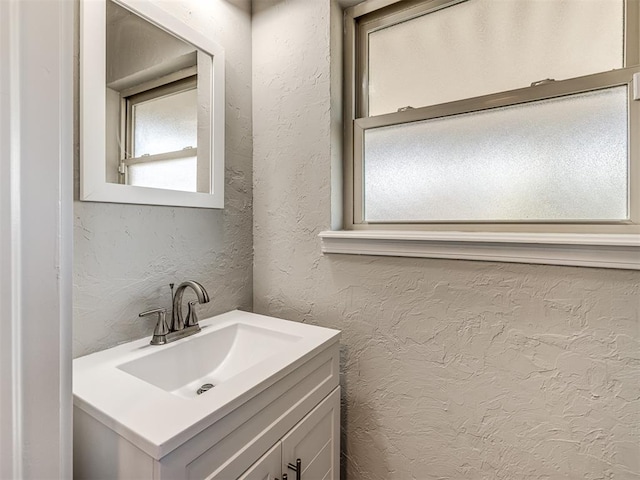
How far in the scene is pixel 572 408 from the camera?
0.82m

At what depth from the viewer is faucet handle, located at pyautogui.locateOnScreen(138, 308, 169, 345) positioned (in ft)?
2.99

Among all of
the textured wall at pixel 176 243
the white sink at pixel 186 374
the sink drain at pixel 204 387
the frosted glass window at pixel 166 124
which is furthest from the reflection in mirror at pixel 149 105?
the sink drain at pixel 204 387

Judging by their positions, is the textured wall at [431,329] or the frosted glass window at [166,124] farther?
the frosted glass window at [166,124]

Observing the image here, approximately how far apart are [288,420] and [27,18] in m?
0.86

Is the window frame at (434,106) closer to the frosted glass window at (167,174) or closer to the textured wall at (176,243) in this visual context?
the textured wall at (176,243)

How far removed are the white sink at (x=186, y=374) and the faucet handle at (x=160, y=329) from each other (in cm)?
2

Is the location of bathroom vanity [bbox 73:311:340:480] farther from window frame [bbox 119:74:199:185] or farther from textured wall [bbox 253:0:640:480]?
window frame [bbox 119:74:199:185]

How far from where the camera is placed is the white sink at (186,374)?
55cm

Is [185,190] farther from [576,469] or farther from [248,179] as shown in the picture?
[576,469]

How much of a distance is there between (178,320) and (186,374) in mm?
157

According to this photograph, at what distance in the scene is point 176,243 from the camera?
3.40ft

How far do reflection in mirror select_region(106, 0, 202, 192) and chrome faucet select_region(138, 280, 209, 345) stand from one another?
0.34 meters

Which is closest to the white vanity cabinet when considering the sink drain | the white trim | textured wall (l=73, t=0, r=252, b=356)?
the sink drain

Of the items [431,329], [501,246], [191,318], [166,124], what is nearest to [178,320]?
[191,318]
